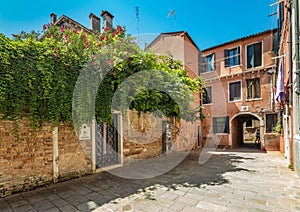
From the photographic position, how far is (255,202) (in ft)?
10.7

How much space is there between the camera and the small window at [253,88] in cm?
1167

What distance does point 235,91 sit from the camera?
1249 cm

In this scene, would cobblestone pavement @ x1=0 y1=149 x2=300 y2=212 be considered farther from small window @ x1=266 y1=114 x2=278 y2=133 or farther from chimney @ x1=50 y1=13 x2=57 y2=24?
chimney @ x1=50 y1=13 x2=57 y2=24

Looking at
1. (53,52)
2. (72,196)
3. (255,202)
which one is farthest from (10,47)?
Result: (255,202)

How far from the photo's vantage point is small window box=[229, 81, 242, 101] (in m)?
12.3

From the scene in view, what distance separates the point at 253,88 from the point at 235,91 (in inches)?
43.7

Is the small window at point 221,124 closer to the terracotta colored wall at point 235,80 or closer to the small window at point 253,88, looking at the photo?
the terracotta colored wall at point 235,80

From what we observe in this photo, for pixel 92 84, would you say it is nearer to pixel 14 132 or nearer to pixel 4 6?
pixel 14 132

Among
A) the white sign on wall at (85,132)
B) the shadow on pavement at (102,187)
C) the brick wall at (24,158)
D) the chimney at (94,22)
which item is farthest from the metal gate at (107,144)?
the chimney at (94,22)

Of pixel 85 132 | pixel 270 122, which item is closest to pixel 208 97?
pixel 270 122

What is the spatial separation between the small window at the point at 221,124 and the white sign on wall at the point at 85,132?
33.7 feet

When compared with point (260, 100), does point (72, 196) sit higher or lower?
lower

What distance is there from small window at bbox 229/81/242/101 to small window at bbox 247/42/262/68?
144 cm

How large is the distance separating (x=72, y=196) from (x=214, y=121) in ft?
37.7
